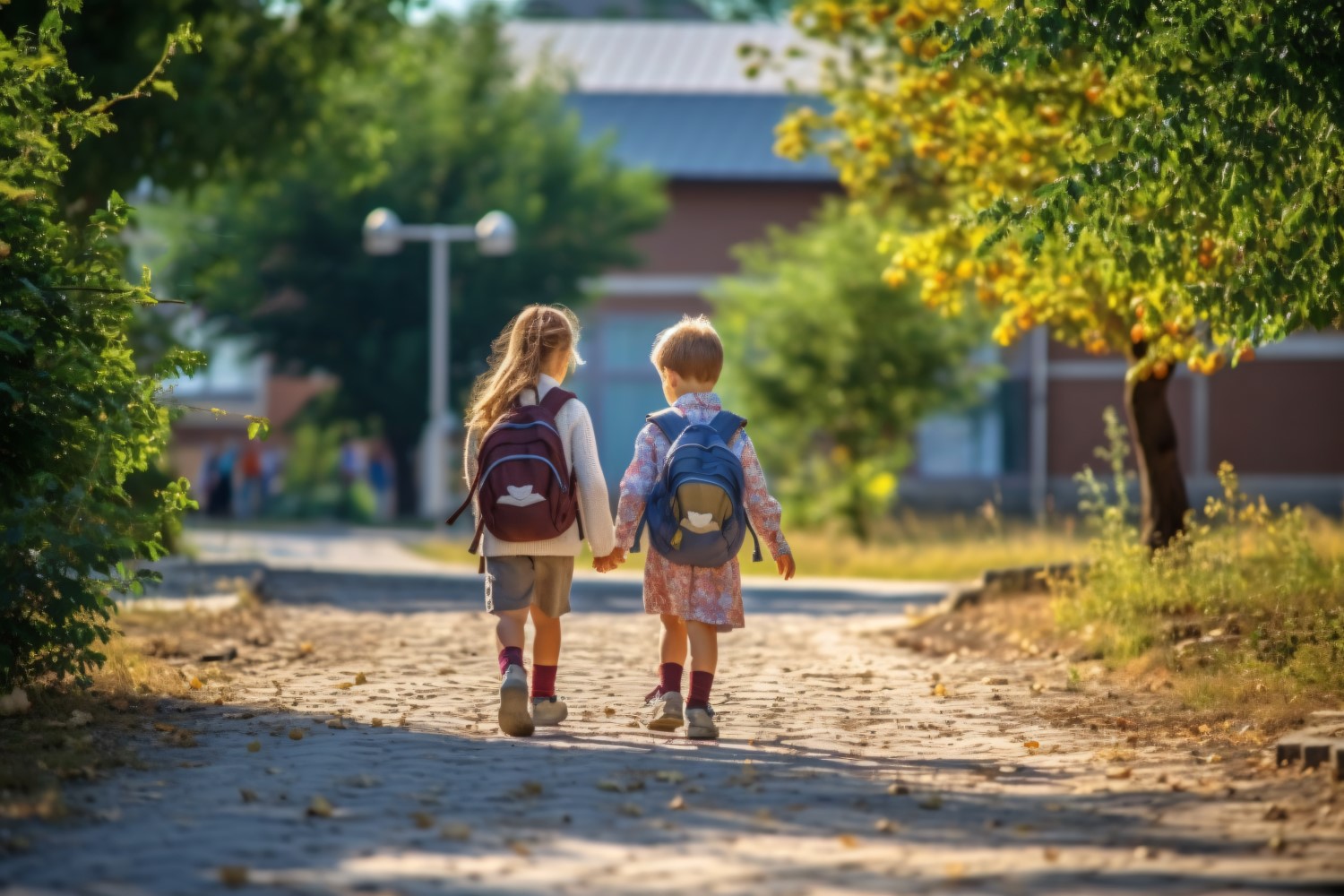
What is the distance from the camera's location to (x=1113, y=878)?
16.9 feet

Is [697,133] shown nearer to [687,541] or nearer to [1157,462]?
[1157,462]

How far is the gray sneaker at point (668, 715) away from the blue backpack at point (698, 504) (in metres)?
0.61

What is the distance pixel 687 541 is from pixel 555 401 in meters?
0.85

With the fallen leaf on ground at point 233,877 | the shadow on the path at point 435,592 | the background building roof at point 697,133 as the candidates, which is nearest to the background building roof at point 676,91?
the background building roof at point 697,133

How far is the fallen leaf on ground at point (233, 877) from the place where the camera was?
16.5 ft

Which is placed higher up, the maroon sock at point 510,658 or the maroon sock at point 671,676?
the maroon sock at point 510,658

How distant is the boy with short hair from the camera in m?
7.95

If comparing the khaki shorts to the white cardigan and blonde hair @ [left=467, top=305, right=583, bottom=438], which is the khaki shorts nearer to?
the white cardigan

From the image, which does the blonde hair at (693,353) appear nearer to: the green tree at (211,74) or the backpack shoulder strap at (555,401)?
the backpack shoulder strap at (555,401)

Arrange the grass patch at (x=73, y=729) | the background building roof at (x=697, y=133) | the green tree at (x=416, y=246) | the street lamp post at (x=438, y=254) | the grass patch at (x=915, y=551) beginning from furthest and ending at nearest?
the background building roof at (x=697, y=133) < the green tree at (x=416, y=246) < the street lamp post at (x=438, y=254) < the grass patch at (x=915, y=551) < the grass patch at (x=73, y=729)

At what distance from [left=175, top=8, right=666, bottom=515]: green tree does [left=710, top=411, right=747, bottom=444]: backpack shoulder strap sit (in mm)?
28660

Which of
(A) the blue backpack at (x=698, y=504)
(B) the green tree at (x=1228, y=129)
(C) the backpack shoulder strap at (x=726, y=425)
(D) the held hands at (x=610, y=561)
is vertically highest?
(B) the green tree at (x=1228, y=129)

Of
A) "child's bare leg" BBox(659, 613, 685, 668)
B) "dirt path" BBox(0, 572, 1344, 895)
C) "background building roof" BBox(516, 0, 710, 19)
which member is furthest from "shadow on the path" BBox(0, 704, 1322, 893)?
"background building roof" BBox(516, 0, 710, 19)

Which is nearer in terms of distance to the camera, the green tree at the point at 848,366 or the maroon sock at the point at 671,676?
the maroon sock at the point at 671,676
